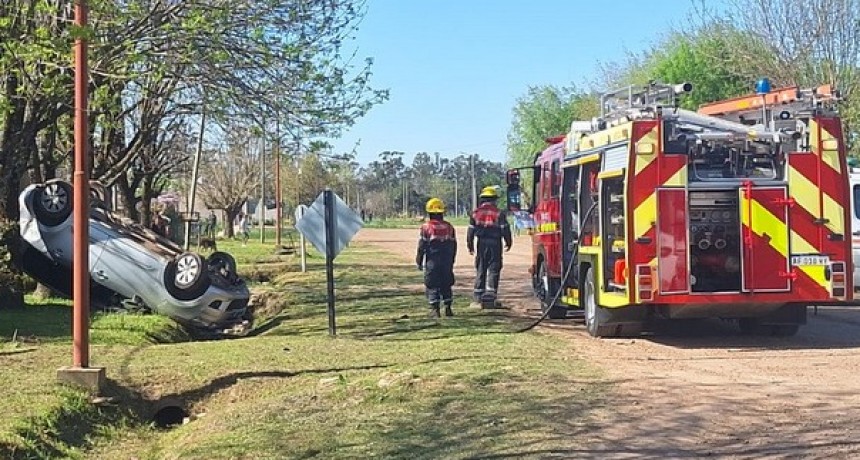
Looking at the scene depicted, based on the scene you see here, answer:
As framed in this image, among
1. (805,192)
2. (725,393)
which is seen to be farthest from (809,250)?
(725,393)

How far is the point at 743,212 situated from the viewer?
12.1m

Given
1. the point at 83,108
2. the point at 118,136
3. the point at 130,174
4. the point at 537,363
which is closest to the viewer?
the point at 83,108

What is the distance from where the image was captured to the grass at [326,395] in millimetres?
7969

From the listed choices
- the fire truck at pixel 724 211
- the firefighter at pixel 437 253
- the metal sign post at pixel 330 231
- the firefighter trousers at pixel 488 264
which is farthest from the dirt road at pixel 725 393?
the metal sign post at pixel 330 231

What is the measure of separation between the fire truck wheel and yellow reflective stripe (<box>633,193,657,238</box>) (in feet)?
4.65

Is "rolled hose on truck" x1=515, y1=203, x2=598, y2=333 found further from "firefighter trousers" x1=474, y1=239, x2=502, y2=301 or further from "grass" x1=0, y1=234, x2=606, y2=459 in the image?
"firefighter trousers" x1=474, y1=239, x2=502, y2=301

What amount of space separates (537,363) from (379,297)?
9.78 meters

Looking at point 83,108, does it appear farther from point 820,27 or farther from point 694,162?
point 820,27

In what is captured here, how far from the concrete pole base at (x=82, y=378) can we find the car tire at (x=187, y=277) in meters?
5.87

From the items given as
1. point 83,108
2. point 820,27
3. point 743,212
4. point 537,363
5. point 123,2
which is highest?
point 820,27

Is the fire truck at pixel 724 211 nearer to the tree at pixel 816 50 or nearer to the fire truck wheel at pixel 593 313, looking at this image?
the fire truck wheel at pixel 593 313

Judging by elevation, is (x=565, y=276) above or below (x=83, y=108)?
below

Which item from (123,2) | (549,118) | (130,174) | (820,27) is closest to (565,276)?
(123,2)

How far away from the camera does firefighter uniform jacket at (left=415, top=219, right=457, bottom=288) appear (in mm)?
15891
